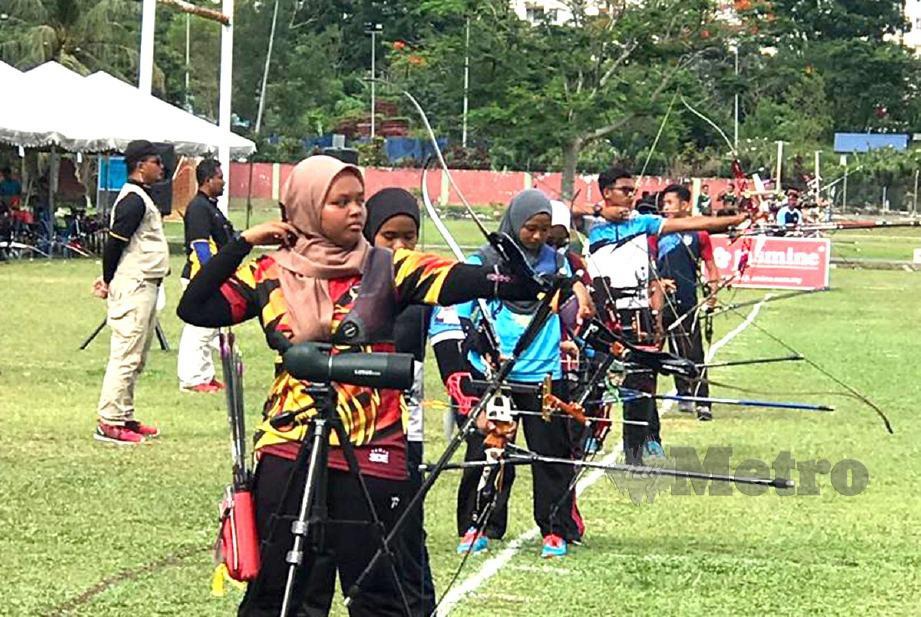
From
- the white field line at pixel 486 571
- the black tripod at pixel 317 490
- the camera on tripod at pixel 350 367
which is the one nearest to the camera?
the camera on tripod at pixel 350 367

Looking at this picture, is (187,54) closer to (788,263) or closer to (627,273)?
(788,263)

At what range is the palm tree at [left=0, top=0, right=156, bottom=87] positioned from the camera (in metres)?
46.8

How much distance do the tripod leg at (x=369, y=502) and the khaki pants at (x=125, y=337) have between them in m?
6.18

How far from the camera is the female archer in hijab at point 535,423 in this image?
7.61 m

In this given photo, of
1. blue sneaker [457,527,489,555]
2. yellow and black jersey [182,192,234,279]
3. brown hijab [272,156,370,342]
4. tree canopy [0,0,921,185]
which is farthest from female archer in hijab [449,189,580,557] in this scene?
tree canopy [0,0,921,185]

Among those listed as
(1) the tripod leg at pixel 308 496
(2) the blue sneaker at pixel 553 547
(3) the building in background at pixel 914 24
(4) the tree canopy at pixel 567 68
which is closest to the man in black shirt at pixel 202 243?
(2) the blue sneaker at pixel 553 547

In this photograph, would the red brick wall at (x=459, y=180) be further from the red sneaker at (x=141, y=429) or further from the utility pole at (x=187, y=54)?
the red sneaker at (x=141, y=429)

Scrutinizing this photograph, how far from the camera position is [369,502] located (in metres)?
4.89

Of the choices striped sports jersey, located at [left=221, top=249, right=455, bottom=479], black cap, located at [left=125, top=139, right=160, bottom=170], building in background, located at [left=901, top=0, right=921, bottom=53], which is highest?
building in background, located at [left=901, top=0, right=921, bottom=53]

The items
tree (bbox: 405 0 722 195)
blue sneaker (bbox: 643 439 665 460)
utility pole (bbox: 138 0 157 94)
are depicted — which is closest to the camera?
blue sneaker (bbox: 643 439 665 460)

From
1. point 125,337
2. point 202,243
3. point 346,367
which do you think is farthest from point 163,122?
point 346,367

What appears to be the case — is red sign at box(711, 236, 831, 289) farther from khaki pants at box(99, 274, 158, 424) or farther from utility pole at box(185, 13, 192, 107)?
utility pole at box(185, 13, 192, 107)

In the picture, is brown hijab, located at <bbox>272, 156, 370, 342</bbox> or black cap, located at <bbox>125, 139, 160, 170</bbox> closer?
brown hijab, located at <bbox>272, 156, 370, 342</bbox>

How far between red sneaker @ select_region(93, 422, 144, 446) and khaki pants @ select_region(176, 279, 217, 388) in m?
2.61
